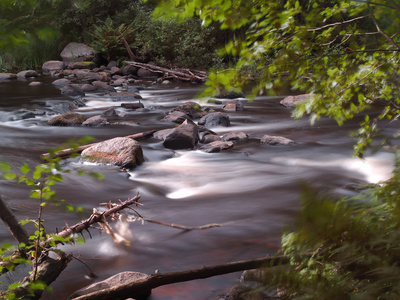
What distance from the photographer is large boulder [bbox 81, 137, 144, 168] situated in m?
6.29

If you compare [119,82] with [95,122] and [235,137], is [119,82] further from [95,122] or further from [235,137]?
[235,137]

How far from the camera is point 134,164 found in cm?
637

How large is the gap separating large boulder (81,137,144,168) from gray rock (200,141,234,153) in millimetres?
1368

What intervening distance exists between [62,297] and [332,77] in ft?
8.26

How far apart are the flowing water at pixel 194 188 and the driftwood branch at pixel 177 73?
322 inches

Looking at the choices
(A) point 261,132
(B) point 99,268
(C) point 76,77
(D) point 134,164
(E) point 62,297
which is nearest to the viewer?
(E) point 62,297

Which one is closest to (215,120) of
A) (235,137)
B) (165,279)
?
(235,137)

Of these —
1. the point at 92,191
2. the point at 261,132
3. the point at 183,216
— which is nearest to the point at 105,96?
the point at 261,132

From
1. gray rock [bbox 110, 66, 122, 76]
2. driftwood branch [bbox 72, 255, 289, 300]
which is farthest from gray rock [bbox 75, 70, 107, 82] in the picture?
driftwood branch [bbox 72, 255, 289, 300]

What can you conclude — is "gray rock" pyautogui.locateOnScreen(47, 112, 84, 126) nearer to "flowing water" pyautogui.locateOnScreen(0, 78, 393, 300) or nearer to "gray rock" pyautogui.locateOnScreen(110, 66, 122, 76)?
"flowing water" pyautogui.locateOnScreen(0, 78, 393, 300)

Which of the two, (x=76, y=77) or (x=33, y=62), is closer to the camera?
(x=76, y=77)

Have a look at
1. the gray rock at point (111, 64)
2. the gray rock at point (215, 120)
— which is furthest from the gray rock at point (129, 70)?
the gray rock at point (215, 120)

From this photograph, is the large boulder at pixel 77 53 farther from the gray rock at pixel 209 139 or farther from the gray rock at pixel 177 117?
the gray rock at pixel 209 139

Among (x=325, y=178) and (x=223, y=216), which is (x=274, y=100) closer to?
(x=325, y=178)
